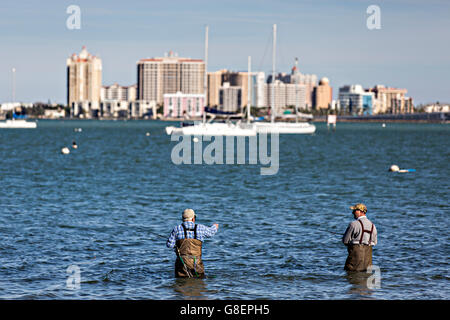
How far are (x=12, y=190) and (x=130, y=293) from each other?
100 ft

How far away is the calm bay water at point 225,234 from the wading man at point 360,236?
71cm

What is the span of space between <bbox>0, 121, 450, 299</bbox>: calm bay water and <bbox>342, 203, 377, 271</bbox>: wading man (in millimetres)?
714

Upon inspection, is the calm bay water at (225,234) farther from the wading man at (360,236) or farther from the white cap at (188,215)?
the white cap at (188,215)

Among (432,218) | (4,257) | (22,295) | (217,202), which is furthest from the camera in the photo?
(217,202)

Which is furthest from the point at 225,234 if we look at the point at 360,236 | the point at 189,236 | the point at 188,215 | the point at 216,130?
the point at 216,130

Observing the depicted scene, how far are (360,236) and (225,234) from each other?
10.6 meters

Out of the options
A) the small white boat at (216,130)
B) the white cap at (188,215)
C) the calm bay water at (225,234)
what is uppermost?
the white cap at (188,215)

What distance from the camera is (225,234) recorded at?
30281 mm

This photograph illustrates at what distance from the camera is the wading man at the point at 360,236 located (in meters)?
20.2

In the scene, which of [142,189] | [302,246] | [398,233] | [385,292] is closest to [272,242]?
[302,246]

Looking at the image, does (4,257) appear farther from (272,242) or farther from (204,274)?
(272,242)

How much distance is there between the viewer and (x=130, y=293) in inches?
794

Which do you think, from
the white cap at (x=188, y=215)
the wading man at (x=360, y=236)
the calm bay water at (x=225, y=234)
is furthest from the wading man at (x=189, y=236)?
the wading man at (x=360, y=236)

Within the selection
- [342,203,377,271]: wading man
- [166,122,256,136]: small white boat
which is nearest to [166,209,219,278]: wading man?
[342,203,377,271]: wading man
